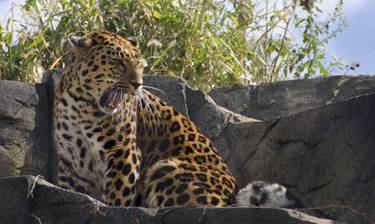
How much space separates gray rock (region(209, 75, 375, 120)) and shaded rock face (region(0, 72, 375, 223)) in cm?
1

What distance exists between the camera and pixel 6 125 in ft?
18.7

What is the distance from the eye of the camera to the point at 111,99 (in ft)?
14.2

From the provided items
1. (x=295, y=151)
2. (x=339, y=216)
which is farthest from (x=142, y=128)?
(x=339, y=216)

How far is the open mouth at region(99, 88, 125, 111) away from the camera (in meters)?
4.30

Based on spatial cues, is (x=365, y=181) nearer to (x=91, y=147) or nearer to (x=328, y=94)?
(x=91, y=147)

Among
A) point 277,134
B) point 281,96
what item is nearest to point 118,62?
point 277,134

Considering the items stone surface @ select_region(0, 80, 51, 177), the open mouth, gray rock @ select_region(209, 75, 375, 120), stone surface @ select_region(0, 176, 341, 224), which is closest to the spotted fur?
the open mouth

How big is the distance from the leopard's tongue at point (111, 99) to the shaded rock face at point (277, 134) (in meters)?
1.37

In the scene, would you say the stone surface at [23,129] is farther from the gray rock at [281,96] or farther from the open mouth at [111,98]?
the gray rock at [281,96]

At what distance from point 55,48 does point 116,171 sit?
356cm

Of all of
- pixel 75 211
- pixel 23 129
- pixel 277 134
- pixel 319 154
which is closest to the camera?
pixel 75 211

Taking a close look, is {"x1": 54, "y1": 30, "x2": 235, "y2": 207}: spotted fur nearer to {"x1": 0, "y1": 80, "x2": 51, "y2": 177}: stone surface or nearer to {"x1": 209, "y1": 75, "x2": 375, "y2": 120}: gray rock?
{"x1": 0, "y1": 80, "x2": 51, "y2": 177}: stone surface

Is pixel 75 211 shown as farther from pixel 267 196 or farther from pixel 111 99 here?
pixel 111 99

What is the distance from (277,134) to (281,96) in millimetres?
1836
